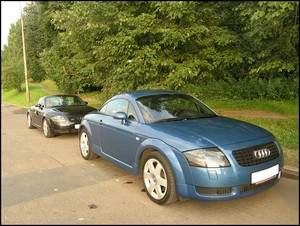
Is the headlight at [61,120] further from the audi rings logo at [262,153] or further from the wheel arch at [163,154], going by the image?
the audi rings logo at [262,153]

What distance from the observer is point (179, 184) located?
3768 mm

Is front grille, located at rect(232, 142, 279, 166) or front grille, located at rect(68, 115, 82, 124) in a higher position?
front grille, located at rect(232, 142, 279, 166)

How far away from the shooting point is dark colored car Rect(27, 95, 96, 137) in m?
9.05

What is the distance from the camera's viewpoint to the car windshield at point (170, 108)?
4801 mm

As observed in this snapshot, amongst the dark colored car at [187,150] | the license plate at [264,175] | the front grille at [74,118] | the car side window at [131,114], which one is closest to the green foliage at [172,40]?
the front grille at [74,118]

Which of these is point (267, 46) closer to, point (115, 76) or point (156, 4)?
point (156, 4)

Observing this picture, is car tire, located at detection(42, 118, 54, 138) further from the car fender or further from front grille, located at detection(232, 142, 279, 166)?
front grille, located at detection(232, 142, 279, 166)

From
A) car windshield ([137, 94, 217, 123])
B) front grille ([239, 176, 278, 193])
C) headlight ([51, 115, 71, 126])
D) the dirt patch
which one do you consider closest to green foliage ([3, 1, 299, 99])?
the dirt patch

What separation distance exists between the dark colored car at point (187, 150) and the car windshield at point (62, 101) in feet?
17.8

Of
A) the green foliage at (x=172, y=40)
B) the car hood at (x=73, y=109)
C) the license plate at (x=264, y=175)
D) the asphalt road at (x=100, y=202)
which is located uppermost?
the green foliage at (x=172, y=40)

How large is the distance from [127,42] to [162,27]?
1.04 metres

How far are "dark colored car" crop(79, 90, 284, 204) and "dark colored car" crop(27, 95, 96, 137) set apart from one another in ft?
13.0

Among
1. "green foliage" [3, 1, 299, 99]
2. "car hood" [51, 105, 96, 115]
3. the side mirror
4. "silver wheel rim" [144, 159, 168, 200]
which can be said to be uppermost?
"green foliage" [3, 1, 299, 99]

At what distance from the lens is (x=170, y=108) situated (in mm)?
5035
